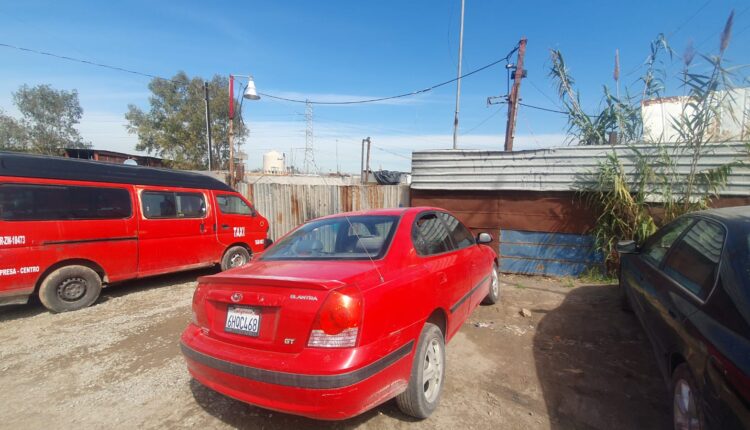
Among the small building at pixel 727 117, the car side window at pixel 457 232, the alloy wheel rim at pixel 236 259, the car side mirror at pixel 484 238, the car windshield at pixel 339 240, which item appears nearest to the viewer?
the car windshield at pixel 339 240

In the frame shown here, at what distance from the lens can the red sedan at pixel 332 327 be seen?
6.26ft

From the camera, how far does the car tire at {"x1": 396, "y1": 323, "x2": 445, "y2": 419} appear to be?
7.57 feet

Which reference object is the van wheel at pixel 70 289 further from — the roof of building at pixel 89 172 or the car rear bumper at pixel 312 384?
the car rear bumper at pixel 312 384

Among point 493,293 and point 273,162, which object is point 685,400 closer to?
point 493,293

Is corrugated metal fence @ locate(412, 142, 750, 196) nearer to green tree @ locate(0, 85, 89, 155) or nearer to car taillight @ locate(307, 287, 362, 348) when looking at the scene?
car taillight @ locate(307, 287, 362, 348)

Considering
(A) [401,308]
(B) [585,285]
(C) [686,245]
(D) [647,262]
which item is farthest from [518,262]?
(A) [401,308]

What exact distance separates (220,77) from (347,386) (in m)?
35.2

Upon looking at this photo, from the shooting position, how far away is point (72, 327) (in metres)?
4.21

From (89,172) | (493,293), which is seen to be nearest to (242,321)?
(493,293)

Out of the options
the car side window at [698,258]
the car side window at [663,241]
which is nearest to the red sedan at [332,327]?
the car side window at [698,258]

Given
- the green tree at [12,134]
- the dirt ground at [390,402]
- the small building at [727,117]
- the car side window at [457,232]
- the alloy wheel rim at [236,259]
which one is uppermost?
the green tree at [12,134]

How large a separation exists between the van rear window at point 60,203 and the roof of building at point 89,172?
0.16m

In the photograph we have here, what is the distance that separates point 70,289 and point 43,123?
4099 centimetres

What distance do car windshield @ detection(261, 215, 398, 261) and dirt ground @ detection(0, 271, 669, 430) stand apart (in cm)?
115
